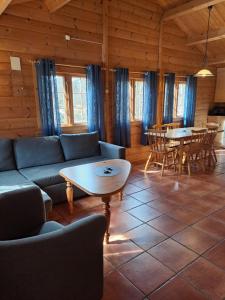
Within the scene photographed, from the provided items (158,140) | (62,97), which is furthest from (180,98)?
(62,97)

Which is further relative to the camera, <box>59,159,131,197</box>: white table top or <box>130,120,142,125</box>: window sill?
<box>130,120,142,125</box>: window sill

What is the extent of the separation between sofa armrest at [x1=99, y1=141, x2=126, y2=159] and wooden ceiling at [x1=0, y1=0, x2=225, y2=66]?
3.07m

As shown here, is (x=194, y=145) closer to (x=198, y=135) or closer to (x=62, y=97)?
(x=198, y=135)

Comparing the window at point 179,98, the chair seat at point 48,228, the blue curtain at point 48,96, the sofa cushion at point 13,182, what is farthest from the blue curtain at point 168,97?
the chair seat at point 48,228

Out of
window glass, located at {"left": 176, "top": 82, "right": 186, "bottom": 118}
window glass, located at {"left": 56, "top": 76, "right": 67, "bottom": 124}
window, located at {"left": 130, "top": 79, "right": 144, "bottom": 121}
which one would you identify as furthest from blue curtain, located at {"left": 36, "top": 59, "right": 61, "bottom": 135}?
window glass, located at {"left": 176, "top": 82, "right": 186, "bottom": 118}

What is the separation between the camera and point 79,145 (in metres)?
3.57

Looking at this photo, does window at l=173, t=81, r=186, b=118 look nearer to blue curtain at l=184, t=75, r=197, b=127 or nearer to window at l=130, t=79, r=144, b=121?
blue curtain at l=184, t=75, r=197, b=127

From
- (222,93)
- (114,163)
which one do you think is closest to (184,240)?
(114,163)

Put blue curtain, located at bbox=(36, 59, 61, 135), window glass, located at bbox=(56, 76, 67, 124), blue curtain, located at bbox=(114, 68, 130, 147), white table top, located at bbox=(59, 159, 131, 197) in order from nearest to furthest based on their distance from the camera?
1. white table top, located at bbox=(59, 159, 131, 197)
2. blue curtain, located at bbox=(36, 59, 61, 135)
3. window glass, located at bbox=(56, 76, 67, 124)
4. blue curtain, located at bbox=(114, 68, 130, 147)

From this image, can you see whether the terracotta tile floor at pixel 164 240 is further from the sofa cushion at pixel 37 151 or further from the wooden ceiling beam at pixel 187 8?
the wooden ceiling beam at pixel 187 8

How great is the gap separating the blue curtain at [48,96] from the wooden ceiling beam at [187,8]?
2841 millimetres

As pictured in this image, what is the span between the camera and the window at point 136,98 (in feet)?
15.4

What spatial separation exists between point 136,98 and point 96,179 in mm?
3096

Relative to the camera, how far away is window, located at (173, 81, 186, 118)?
18.4 ft
